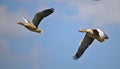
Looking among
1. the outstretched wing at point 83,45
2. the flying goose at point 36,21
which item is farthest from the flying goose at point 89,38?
A: the flying goose at point 36,21

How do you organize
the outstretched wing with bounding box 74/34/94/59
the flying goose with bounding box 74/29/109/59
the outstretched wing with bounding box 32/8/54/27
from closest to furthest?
the flying goose with bounding box 74/29/109/59
the outstretched wing with bounding box 74/34/94/59
the outstretched wing with bounding box 32/8/54/27

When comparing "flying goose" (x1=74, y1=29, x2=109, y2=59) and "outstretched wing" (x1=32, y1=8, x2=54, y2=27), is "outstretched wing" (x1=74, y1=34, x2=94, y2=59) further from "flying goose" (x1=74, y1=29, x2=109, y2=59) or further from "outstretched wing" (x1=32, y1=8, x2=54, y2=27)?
"outstretched wing" (x1=32, y1=8, x2=54, y2=27)

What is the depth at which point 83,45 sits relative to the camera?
4203 cm

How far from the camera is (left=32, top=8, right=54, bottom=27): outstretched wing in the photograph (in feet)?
141

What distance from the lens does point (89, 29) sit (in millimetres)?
39844

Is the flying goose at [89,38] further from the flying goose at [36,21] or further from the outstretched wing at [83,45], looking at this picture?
the flying goose at [36,21]

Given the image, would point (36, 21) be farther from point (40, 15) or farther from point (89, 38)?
point (89, 38)

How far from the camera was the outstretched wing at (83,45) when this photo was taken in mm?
41812

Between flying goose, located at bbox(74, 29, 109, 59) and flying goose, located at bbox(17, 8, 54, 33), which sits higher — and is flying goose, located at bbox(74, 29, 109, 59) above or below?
below

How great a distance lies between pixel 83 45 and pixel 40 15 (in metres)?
3.89

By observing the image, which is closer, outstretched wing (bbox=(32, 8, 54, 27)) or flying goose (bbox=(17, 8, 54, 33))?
flying goose (bbox=(17, 8, 54, 33))

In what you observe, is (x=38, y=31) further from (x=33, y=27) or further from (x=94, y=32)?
(x=94, y=32)

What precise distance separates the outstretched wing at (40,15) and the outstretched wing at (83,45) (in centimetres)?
303

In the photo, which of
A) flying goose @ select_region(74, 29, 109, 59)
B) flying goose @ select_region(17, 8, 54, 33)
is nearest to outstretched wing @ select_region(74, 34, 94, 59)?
flying goose @ select_region(74, 29, 109, 59)
